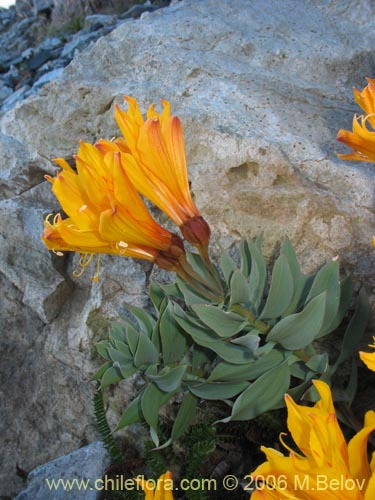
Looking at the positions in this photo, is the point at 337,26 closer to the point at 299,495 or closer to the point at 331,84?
the point at 331,84

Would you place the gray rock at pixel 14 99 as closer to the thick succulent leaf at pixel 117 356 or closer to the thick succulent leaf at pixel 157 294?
Answer: the thick succulent leaf at pixel 157 294

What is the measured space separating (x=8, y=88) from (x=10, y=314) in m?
6.96

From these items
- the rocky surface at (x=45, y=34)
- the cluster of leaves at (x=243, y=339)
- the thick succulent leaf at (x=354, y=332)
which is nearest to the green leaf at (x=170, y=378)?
the cluster of leaves at (x=243, y=339)

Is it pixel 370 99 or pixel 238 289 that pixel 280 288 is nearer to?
pixel 238 289

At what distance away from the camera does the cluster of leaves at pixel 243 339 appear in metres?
1.71

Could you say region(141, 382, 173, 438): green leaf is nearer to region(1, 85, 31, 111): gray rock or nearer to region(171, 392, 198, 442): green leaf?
region(171, 392, 198, 442): green leaf

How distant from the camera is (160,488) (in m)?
1.62

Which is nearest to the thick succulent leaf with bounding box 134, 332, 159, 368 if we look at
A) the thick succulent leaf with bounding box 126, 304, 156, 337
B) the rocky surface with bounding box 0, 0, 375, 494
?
the thick succulent leaf with bounding box 126, 304, 156, 337

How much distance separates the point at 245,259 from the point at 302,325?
0.37 meters

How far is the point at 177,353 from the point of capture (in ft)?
6.47

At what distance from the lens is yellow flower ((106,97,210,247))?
161 cm

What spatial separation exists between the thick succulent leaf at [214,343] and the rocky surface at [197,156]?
24.6 inches

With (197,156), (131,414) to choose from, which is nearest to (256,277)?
(131,414)

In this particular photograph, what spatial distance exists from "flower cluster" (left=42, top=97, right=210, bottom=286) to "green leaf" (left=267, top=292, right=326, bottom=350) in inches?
13.1
